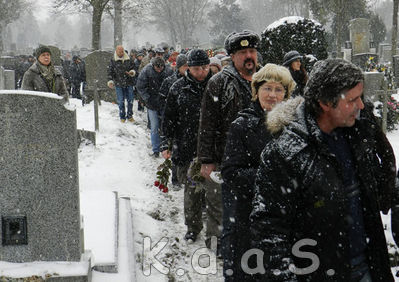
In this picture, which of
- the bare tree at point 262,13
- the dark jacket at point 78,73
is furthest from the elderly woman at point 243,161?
the bare tree at point 262,13

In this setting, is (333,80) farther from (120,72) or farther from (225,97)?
(120,72)

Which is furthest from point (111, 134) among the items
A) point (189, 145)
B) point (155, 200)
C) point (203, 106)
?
point (203, 106)

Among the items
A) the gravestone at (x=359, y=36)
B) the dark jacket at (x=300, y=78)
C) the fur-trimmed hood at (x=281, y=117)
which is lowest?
the fur-trimmed hood at (x=281, y=117)

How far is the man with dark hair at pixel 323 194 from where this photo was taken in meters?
2.38

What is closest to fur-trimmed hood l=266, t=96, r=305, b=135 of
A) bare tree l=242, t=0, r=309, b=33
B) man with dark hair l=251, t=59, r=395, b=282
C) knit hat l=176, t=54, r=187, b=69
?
man with dark hair l=251, t=59, r=395, b=282

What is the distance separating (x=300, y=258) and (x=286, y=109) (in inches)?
27.5

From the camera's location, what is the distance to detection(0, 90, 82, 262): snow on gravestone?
436cm

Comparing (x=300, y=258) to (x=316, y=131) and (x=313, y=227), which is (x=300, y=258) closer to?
(x=313, y=227)

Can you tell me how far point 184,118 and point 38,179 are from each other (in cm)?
246

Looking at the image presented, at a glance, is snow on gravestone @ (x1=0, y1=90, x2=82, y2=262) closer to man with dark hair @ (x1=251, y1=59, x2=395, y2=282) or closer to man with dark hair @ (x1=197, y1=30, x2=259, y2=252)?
man with dark hair @ (x1=197, y1=30, x2=259, y2=252)

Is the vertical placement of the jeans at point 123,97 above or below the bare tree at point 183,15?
below

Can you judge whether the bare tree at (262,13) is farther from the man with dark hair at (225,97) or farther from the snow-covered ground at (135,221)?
the man with dark hair at (225,97)

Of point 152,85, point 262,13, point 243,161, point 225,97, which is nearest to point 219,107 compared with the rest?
point 225,97

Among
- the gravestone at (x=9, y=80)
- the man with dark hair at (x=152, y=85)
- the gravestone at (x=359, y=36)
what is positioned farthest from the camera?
the gravestone at (x=359, y=36)
